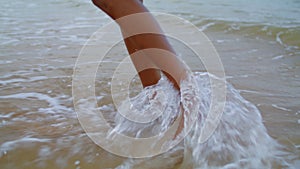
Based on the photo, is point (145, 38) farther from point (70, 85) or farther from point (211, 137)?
point (70, 85)

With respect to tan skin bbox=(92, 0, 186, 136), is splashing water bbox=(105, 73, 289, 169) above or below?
below

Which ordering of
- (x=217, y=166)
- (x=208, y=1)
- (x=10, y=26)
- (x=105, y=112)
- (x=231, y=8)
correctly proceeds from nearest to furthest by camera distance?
(x=217, y=166), (x=105, y=112), (x=10, y=26), (x=231, y=8), (x=208, y=1)

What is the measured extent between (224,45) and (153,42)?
1949 mm

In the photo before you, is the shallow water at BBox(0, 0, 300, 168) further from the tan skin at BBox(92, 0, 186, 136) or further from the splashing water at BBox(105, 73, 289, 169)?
the tan skin at BBox(92, 0, 186, 136)

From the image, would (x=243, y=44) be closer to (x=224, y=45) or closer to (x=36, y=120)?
(x=224, y=45)

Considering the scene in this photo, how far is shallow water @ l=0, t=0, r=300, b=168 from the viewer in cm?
118

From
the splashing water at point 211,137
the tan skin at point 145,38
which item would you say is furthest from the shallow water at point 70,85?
the tan skin at point 145,38

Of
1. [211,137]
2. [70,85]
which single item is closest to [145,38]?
[211,137]

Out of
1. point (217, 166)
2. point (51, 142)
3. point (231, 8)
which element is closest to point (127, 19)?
point (51, 142)

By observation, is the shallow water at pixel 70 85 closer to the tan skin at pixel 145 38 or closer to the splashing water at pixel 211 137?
the splashing water at pixel 211 137

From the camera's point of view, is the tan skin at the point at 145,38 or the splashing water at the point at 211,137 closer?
the splashing water at the point at 211,137

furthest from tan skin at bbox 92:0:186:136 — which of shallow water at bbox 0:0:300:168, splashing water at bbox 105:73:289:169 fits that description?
shallow water at bbox 0:0:300:168

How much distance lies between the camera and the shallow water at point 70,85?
1.18 meters

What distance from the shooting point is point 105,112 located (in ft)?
5.08
